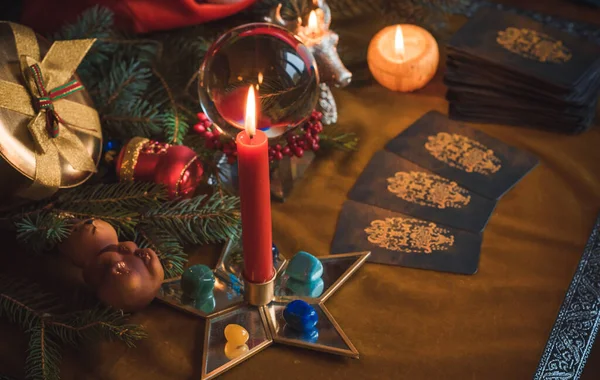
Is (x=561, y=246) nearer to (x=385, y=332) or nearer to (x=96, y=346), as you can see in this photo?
(x=385, y=332)

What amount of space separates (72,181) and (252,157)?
0.35 meters

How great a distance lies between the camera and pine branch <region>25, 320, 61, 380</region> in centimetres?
76

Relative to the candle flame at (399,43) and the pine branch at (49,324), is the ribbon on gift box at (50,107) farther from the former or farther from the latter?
the candle flame at (399,43)

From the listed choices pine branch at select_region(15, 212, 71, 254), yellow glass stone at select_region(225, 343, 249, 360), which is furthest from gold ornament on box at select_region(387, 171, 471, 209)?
pine branch at select_region(15, 212, 71, 254)

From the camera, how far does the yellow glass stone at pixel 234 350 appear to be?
79 cm

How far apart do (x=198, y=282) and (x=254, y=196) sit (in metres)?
0.18

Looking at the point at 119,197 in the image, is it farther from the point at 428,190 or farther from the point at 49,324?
the point at 428,190

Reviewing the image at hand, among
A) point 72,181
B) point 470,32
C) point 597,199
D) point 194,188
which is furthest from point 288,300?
point 470,32

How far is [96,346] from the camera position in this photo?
0.82 metres

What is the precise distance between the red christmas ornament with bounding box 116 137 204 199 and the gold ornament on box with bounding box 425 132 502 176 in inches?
14.7

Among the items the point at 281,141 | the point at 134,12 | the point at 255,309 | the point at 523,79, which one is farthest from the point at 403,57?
the point at 255,309

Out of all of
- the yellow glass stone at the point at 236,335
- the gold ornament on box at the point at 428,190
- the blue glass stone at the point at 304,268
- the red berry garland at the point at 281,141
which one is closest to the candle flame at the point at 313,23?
the red berry garland at the point at 281,141

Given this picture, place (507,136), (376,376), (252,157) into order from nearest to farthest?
(252,157) < (376,376) < (507,136)

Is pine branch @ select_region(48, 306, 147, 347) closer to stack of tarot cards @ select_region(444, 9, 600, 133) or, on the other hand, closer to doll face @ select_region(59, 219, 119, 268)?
doll face @ select_region(59, 219, 119, 268)
